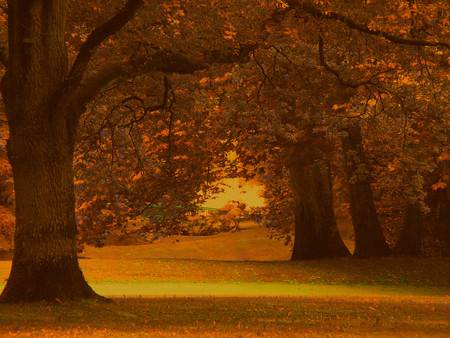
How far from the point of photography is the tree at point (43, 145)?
30.9 feet

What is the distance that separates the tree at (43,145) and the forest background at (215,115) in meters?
0.03

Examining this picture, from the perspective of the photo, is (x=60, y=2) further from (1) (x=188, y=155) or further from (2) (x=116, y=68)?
(1) (x=188, y=155)

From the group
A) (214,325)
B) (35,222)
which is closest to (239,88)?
(35,222)

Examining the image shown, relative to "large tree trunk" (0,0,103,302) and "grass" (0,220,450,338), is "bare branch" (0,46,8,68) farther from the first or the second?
"grass" (0,220,450,338)

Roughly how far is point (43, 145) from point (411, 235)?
15682 mm

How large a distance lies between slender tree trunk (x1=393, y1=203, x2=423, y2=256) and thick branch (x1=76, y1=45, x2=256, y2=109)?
38.9ft

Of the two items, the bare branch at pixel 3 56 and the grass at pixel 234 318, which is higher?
the bare branch at pixel 3 56

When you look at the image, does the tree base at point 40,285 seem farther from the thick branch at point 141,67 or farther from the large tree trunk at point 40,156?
the thick branch at point 141,67

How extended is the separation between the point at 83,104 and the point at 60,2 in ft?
6.25

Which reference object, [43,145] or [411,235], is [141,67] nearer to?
[43,145]

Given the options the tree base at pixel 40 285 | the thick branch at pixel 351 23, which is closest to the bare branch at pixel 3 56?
the tree base at pixel 40 285

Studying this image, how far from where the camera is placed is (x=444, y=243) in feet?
76.8

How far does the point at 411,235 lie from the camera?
21.0 metres

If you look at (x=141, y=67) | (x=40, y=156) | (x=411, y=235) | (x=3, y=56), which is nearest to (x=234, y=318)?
(x=40, y=156)
